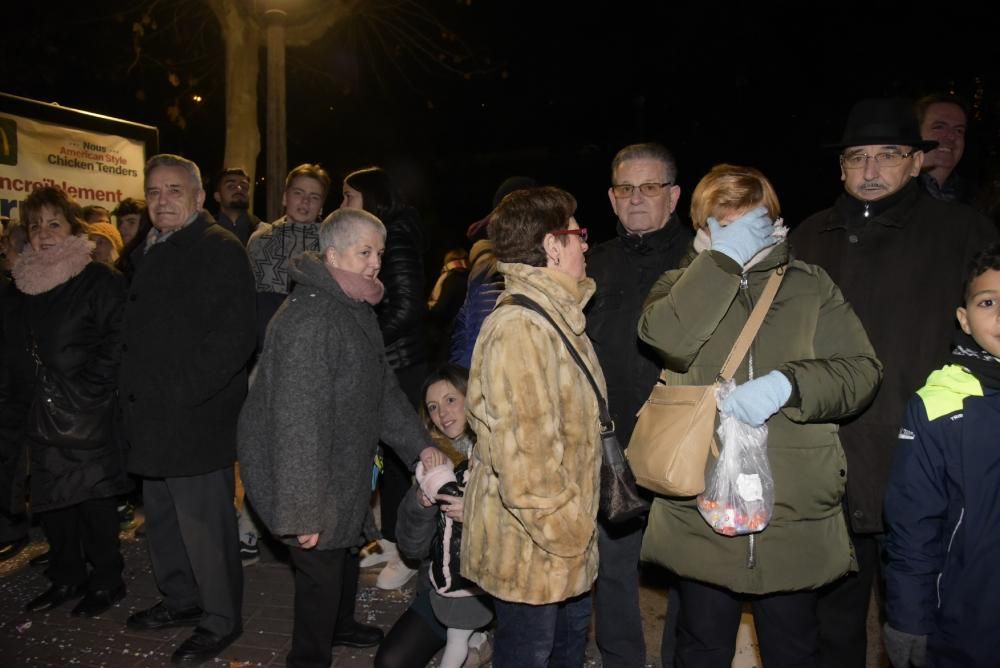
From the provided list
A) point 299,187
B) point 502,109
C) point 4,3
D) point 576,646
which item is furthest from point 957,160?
point 502,109

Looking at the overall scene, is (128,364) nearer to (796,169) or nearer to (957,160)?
(957,160)

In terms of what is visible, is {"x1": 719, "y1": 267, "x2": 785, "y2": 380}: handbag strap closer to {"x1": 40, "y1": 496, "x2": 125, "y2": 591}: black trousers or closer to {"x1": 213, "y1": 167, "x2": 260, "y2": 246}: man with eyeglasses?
{"x1": 40, "y1": 496, "x2": 125, "y2": 591}: black trousers

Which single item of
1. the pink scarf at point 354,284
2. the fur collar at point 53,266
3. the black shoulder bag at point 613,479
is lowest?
the black shoulder bag at point 613,479

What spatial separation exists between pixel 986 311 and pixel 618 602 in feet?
6.51

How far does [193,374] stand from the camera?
3.91 meters

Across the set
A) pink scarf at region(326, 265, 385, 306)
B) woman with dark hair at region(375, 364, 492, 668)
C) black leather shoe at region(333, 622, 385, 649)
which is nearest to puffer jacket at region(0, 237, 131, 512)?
black leather shoe at region(333, 622, 385, 649)

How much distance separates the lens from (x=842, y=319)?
2.70m

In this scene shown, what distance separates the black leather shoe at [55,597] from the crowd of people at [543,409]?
0.9 inches

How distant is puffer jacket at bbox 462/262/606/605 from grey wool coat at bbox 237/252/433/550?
30.4 inches

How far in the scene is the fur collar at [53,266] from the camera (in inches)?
176

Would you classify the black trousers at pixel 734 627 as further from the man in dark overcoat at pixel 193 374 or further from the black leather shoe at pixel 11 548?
the black leather shoe at pixel 11 548

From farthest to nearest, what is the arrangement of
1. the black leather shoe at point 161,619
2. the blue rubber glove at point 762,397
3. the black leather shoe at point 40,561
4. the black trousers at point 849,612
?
the black leather shoe at point 40,561, the black leather shoe at point 161,619, the black trousers at point 849,612, the blue rubber glove at point 762,397

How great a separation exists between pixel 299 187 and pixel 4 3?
31.5 feet

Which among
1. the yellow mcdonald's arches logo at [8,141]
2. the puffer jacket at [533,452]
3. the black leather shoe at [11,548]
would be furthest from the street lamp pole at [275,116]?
the puffer jacket at [533,452]
